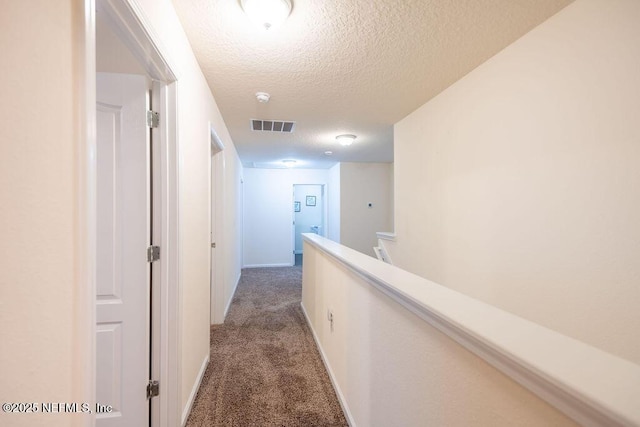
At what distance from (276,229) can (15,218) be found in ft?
18.9

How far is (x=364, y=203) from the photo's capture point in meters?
5.61

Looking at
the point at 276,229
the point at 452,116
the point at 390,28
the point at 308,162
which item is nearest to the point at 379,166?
the point at 308,162

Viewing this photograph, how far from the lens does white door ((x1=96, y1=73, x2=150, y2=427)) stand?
1286mm

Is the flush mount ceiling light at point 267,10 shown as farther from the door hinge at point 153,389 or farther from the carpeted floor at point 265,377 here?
the carpeted floor at point 265,377

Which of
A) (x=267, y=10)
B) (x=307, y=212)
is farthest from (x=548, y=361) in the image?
(x=307, y=212)

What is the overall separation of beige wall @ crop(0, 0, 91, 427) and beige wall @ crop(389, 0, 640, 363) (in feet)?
6.44

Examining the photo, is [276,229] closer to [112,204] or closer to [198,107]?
[198,107]

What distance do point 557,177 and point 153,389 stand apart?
2.43 meters

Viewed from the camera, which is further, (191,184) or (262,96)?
(262,96)

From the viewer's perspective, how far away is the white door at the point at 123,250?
1.29 meters

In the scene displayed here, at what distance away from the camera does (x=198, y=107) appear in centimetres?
184

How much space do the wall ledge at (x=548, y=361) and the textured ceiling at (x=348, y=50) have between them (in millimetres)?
1479

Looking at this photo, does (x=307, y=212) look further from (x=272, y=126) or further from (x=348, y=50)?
(x=348, y=50)

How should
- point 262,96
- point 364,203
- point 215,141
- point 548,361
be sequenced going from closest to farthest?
point 548,361
point 262,96
point 215,141
point 364,203
